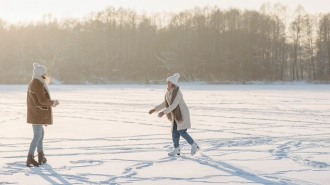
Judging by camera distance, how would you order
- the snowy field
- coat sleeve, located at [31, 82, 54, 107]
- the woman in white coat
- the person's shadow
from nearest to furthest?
the person's shadow
the snowy field
coat sleeve, located at [31, 82, 54, 107]
the woman in white coat

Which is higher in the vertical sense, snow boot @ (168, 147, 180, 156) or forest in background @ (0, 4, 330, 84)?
forest in background @ (0, 4, 330, 84)

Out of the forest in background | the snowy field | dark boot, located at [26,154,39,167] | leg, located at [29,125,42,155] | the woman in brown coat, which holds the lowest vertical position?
the snowy field

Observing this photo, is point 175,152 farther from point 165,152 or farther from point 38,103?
point 38,103

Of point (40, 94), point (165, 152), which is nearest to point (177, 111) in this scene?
point (165, 152)

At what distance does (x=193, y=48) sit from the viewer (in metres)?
58.1

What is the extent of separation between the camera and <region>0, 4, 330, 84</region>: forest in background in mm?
56750

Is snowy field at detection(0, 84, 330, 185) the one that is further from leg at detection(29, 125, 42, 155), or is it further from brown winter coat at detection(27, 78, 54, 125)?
brown winter coat at detection(27, 78, 54, 125)

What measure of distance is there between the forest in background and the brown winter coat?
1874 inches

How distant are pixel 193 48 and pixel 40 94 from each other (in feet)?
172

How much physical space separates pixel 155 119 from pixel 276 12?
5135 cm

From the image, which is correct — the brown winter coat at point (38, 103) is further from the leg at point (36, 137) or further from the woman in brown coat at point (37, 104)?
the leg at point (36, 137)

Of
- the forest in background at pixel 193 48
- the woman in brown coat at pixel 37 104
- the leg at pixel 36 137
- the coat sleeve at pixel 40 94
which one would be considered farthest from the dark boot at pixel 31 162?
the forest in background at pixel 193 48

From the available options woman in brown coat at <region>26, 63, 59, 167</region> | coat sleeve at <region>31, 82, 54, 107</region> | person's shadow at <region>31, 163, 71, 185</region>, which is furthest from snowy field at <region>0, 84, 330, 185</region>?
coat sleeve at <region>31, 82, 54, 107</region>

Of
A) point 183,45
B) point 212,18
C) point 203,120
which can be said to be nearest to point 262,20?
point 212,18
